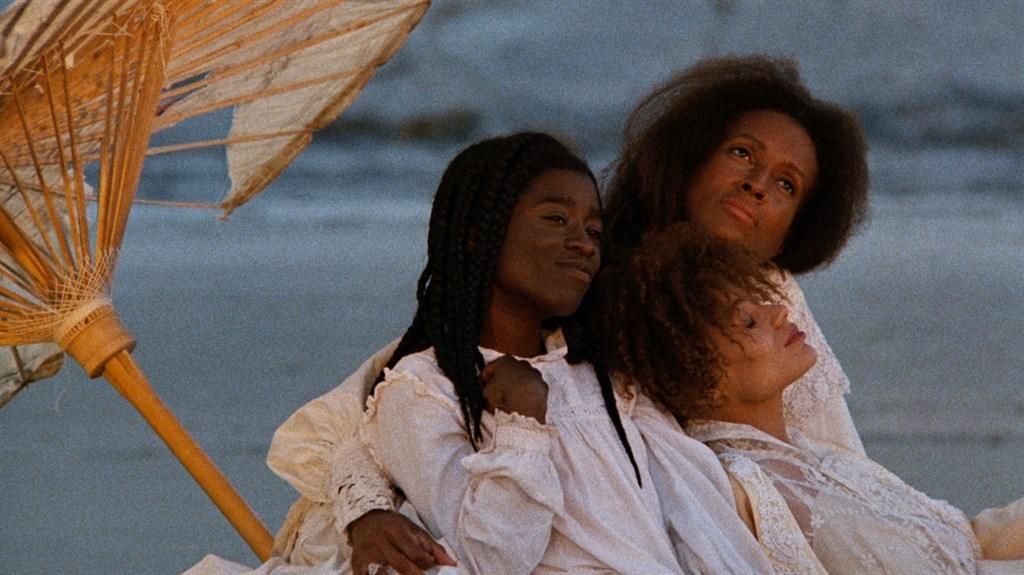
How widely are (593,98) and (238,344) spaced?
7.86 ft

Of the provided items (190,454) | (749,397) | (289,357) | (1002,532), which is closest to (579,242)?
(749,397)

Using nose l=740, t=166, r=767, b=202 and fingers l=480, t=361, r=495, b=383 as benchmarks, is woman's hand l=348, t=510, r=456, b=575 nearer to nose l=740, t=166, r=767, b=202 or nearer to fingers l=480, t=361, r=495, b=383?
fingers l=480, t=361, r=495, b=383

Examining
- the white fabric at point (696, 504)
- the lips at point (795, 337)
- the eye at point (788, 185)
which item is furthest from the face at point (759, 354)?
the eye at point (788, 185)

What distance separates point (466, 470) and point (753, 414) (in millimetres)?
559

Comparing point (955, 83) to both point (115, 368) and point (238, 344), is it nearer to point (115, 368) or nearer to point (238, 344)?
point (238, 344)

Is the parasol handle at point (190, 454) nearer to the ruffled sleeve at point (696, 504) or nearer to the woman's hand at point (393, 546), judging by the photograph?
the woman's hand at point (393, 546)

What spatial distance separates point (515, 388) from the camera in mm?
3018

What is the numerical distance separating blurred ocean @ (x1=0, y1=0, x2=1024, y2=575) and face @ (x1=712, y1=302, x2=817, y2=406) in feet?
7.74

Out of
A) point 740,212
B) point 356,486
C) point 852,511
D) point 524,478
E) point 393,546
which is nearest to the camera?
point 524,478

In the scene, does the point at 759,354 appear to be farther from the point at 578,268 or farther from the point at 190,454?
the point at 190,454

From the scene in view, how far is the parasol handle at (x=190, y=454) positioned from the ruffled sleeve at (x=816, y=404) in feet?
3.10

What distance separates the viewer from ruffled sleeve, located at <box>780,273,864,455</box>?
12.1 feet

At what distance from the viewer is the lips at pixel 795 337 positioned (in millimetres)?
3311

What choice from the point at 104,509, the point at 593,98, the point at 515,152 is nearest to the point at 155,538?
the point at 104,509
